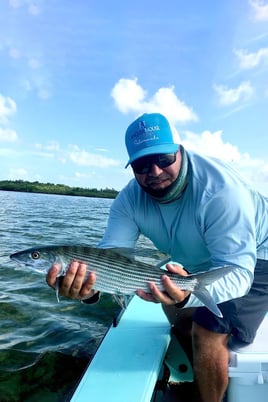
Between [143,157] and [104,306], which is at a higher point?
[143,157]

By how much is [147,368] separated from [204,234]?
1123 millimetres

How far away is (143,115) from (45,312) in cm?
411

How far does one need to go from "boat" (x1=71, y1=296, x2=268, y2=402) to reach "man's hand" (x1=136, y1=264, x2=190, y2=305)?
1.89 ft

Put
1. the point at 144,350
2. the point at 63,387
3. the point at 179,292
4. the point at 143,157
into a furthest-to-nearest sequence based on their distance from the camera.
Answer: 1. the point at 63,387
2. the point at 144,350
3. the point at 143,157
4. the point at 179,292

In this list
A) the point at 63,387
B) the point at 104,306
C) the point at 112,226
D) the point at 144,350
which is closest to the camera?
the point at 144,350

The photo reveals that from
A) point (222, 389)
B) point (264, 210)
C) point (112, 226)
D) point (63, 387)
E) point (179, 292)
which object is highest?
A: point (264, 210)

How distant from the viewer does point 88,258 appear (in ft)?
9.52

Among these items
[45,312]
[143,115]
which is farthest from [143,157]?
[45,312]

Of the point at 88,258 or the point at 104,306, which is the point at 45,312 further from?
the point at 88,258

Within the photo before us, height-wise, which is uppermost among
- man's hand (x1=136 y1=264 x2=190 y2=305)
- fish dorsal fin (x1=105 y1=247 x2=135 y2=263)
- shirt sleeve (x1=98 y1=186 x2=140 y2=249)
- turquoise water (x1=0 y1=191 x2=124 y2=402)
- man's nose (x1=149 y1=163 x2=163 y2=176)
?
man's nose (x1=149 y1=163 x2=163 y2=176)

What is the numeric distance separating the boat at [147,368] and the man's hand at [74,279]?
638 millimetres

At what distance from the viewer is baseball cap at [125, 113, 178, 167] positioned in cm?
303

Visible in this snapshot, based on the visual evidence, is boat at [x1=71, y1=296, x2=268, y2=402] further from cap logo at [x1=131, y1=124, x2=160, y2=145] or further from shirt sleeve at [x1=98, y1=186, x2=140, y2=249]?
cap logo at [x1=131, y1=124, x2=160, y2=145]

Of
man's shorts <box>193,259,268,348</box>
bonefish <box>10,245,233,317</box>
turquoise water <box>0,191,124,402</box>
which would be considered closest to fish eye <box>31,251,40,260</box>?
bonefish <box>10,245,233,317</box>
